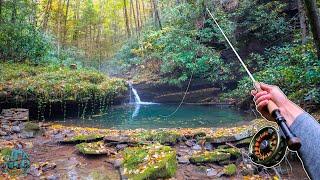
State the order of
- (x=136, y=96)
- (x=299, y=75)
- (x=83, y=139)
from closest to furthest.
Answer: (x=83, y=139) < (x=299, y=75) < (x=136, y=96)

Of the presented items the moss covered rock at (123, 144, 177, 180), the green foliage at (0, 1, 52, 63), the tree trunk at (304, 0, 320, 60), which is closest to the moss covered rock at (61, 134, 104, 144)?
the moss covered rock at (123, 144, 177, 180)

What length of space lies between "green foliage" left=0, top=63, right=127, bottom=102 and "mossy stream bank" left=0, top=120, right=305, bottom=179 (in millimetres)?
3414

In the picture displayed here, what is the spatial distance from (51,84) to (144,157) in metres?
7.13

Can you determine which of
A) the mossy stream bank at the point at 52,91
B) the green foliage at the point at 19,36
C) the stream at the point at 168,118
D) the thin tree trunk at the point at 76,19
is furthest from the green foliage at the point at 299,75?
the thin tree trunk at the point at 76,19

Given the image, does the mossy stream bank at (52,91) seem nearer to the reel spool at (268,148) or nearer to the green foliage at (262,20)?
the green foliage at (262,20)

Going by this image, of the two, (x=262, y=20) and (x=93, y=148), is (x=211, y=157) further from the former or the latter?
(x=262, y=20)

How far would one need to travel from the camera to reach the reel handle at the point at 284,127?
2.63 ft

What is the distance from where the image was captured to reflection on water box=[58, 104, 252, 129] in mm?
10723

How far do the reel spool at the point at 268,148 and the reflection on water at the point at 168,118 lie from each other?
30.3ft

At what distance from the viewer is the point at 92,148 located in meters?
6.59

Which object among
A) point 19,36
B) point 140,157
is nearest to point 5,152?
point 140,157

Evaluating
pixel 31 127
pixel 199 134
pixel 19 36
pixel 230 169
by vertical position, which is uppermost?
pixel 19 36

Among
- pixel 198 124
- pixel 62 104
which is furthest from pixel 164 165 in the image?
pixel 62 104

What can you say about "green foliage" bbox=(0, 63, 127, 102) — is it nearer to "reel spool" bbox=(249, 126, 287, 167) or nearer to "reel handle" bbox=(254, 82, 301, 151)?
"reel spool" bbox=(249, 126, 287, 167)
